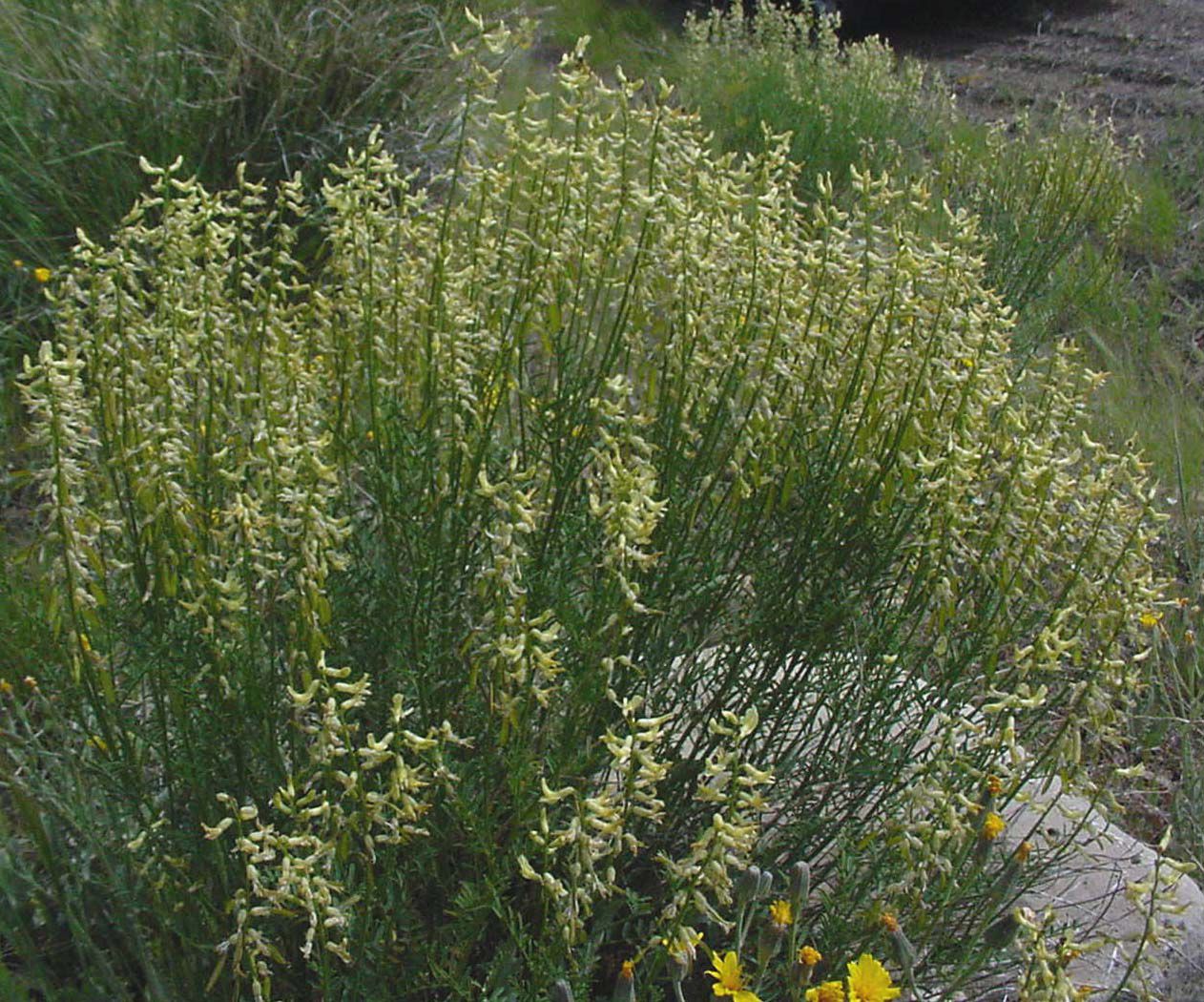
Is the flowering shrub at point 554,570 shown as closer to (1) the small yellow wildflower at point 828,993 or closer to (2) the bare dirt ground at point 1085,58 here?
(1) the small yellow wildflower at point 828,993

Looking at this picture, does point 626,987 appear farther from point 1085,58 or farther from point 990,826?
point 1085,58

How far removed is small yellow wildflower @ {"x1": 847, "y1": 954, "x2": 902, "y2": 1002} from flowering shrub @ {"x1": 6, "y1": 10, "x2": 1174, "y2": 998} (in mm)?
10

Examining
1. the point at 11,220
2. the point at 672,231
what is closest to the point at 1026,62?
the point at 11,220

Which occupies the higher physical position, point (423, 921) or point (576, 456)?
point (576, 456)

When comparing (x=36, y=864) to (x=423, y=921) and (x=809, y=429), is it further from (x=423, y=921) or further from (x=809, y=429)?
(x=809, y=429)

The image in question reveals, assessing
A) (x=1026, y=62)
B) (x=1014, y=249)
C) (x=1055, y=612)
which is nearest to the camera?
(x=1055, y=612)

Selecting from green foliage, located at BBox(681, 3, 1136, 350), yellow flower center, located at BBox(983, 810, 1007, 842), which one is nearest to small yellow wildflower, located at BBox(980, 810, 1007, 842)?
yellow flower center, located at BBox(983, 810, 1007, 842)

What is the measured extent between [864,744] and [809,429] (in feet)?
1.83

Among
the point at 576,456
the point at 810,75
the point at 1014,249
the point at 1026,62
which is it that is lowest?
the point at 576,456

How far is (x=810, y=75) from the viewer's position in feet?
21.6

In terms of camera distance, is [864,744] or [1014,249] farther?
[1014,249]

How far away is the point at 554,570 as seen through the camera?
221 cm

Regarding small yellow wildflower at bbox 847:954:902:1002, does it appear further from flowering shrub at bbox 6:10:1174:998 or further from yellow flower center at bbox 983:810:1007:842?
yellow flower center at bbox 983:810:1007:842

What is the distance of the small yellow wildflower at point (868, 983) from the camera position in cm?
183
